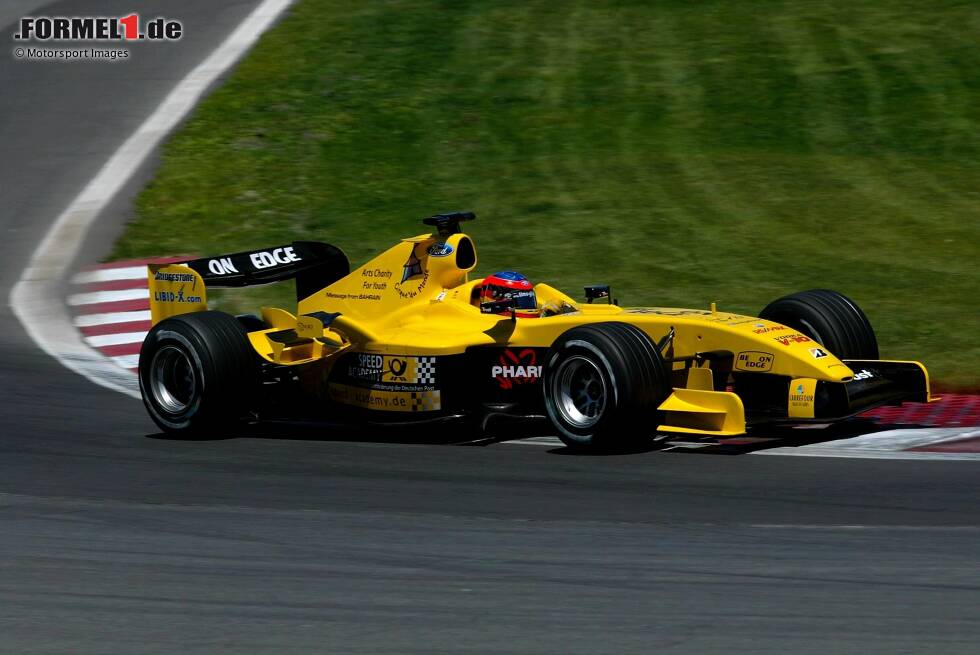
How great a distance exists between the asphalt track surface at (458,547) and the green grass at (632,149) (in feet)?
15.2

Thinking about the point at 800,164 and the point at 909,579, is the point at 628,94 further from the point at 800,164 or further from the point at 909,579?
the point at 909,579

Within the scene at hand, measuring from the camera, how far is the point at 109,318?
1585cm

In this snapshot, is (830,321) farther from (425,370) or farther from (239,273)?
(239,273)

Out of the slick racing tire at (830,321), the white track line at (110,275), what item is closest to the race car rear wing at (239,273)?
the slick racing tire at (830,321)

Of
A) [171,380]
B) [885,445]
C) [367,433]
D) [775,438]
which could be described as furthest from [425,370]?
[885,445]

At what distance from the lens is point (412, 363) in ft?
34.9

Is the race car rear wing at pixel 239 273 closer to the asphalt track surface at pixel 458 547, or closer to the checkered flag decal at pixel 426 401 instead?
the asphalt track surface at pixel 458 547

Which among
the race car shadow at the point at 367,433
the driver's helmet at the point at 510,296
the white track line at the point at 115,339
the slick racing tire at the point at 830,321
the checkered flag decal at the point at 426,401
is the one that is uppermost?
the driver's helmet at the point at 510,296

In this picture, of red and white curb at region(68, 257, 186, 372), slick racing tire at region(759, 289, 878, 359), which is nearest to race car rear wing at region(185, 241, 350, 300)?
red and white curb at region(68, 257, 186, 372)

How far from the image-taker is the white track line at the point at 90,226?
564 inches

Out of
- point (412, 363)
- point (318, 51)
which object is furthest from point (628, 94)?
point (412, 363)

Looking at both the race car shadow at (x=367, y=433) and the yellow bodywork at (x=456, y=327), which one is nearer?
the yellow bodywork at (x=456, y=327)

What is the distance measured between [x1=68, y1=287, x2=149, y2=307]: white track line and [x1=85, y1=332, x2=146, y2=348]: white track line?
4.36ft

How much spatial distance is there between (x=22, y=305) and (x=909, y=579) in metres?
11.7
